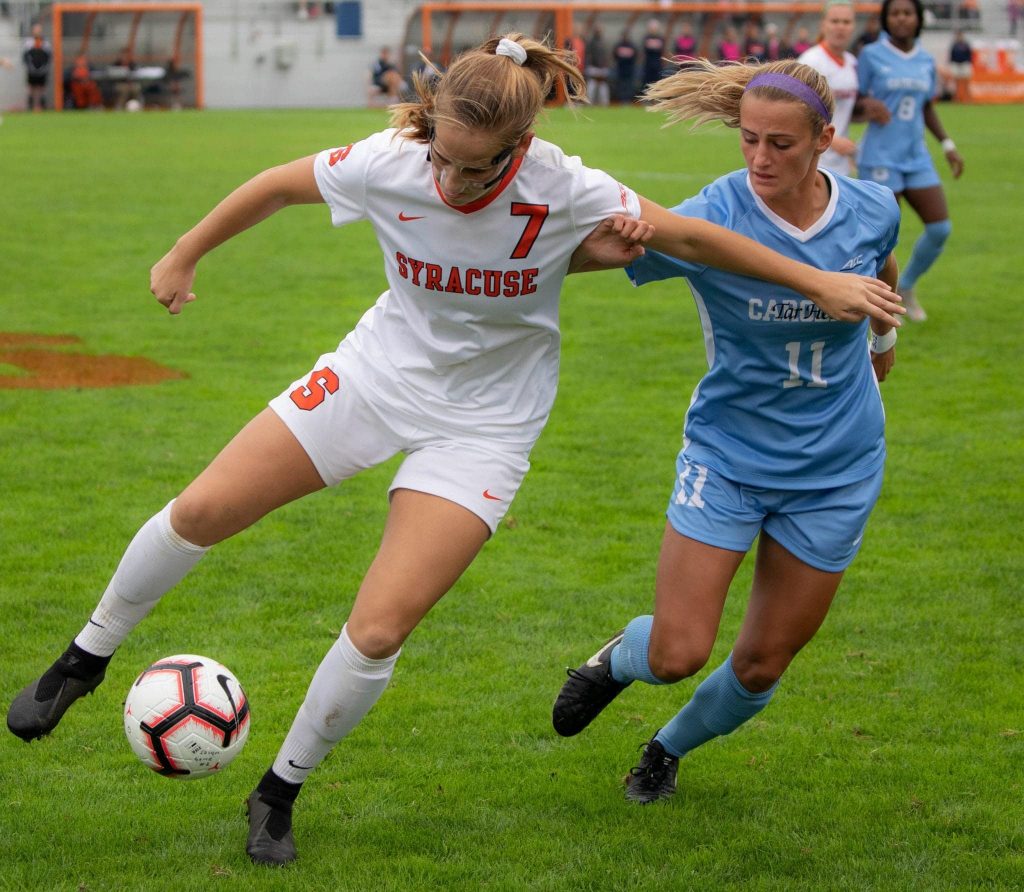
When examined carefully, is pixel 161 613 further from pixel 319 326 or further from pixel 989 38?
pixel 989 38

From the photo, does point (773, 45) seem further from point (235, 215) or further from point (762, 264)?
point (235, 215)

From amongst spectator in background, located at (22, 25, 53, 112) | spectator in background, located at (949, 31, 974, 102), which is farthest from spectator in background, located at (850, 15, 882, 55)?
spectator in background, located at (22, 25, 53, 112)

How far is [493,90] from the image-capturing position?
147 inches

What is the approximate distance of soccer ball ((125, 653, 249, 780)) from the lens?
13.4ft

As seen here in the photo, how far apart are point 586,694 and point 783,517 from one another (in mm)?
953

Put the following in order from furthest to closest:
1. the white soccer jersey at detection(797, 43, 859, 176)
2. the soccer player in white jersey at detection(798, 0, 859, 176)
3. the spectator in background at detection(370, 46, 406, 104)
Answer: the spectator in background at detection(370, 46, 406, 104), the white soccer jersey at detection(797, 43, 859, 176), the soccer player in white jersey at detection(798, 0, 859, 176)

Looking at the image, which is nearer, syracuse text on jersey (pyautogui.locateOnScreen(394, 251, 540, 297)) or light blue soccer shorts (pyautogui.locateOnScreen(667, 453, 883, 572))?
syracuse text on jersey (pyautogui.locateOnScreen(394, 251, 540, 297))

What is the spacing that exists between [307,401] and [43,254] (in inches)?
475

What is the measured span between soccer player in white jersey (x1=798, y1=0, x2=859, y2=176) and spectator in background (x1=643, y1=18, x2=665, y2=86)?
33.3 meters

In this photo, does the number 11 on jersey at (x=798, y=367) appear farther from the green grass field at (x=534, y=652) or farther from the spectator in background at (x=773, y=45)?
the spectator in background at (x=773, y=45)

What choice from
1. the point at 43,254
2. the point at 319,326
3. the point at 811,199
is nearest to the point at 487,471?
the point at 811,199

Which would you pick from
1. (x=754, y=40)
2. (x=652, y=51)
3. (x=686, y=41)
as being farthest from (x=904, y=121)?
(x=754, y=40)

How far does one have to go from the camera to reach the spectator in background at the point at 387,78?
4225 centimetres

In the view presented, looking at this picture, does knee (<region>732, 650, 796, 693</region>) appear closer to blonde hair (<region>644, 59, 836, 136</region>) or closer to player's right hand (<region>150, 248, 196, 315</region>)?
blonde hair (<region>644, 59, 836, 136</region>)
